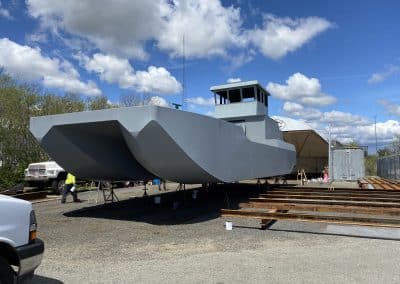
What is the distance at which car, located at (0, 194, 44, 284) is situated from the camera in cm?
431

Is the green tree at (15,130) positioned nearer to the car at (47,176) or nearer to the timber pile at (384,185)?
the car at (47,176)

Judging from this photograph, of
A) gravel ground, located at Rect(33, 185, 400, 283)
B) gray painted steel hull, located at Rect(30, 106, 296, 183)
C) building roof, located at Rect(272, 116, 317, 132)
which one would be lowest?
gravel ground, located at Rect(33, 185, 400, 283)

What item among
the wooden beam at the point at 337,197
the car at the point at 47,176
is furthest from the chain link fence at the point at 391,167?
the car at the point at 47,176

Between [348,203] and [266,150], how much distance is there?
6.54 metres

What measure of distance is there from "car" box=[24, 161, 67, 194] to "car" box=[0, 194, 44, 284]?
1845 cm

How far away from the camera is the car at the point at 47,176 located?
2241 cm

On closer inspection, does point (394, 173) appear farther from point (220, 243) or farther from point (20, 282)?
point (20, 282)

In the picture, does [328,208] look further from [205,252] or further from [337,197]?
[205,252]

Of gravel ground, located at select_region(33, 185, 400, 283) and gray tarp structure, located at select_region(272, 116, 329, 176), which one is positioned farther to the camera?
gray tarp structure, located at select_region(272, 116, 329, 176)

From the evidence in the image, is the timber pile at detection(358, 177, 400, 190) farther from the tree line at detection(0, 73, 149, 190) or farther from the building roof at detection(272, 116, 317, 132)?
the tree line at detection(0, 73, 149, 190)

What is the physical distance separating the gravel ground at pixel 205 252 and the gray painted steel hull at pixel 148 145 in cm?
168

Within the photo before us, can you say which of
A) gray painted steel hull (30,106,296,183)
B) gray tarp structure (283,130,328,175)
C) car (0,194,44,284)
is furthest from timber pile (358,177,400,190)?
car (0,194,44,284)

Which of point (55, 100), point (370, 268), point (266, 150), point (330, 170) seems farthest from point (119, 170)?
point (330, 170)

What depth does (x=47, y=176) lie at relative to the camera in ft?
73.8
